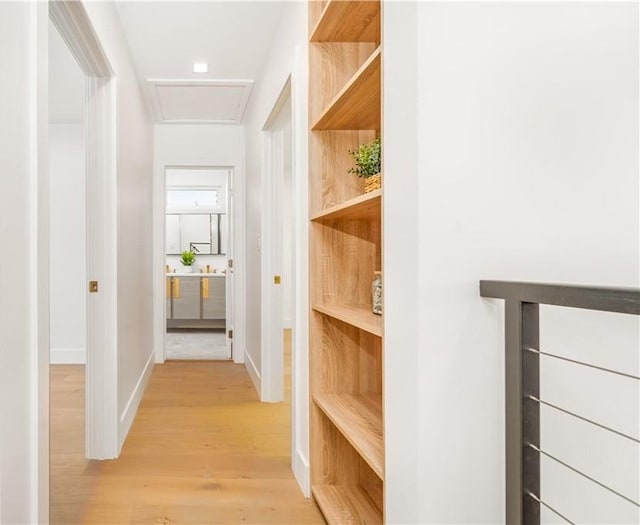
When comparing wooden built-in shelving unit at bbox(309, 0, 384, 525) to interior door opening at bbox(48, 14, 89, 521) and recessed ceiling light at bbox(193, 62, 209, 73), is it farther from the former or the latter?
interior door opening at bbox(48, 14, 89, 521)

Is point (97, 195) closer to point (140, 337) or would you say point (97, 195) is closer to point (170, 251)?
point (140, 337)

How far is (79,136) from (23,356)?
14.5 ft

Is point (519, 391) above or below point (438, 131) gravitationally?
below

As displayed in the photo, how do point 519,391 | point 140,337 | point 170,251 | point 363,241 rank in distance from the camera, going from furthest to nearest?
point 170,251, point 140,337, point 363,241, point 519,391

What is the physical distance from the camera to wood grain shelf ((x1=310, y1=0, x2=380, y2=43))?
1958 mm

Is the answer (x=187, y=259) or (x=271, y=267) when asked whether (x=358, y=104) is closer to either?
(x=271, y=267)

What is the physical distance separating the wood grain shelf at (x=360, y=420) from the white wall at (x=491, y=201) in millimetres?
360

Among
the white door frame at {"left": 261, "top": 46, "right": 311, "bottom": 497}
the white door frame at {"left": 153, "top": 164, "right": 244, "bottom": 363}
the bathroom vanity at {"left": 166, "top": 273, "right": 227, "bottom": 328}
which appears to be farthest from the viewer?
the bathroom vanity at {"left": 166, "top": 273, "right": 227, "bottom": 328}

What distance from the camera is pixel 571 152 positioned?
4.18ft

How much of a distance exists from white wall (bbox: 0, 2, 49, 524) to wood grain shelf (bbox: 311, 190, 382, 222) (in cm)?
94

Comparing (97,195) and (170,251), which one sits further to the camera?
(170,251)

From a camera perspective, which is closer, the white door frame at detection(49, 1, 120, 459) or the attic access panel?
the white door frame at detection(49, 1, 120, 459)

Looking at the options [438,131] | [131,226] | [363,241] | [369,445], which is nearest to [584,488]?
[369,445]

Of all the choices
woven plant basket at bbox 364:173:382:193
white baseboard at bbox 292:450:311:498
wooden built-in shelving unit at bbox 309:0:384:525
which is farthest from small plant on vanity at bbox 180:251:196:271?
woven plant basket at bbox 364:173:382:193
